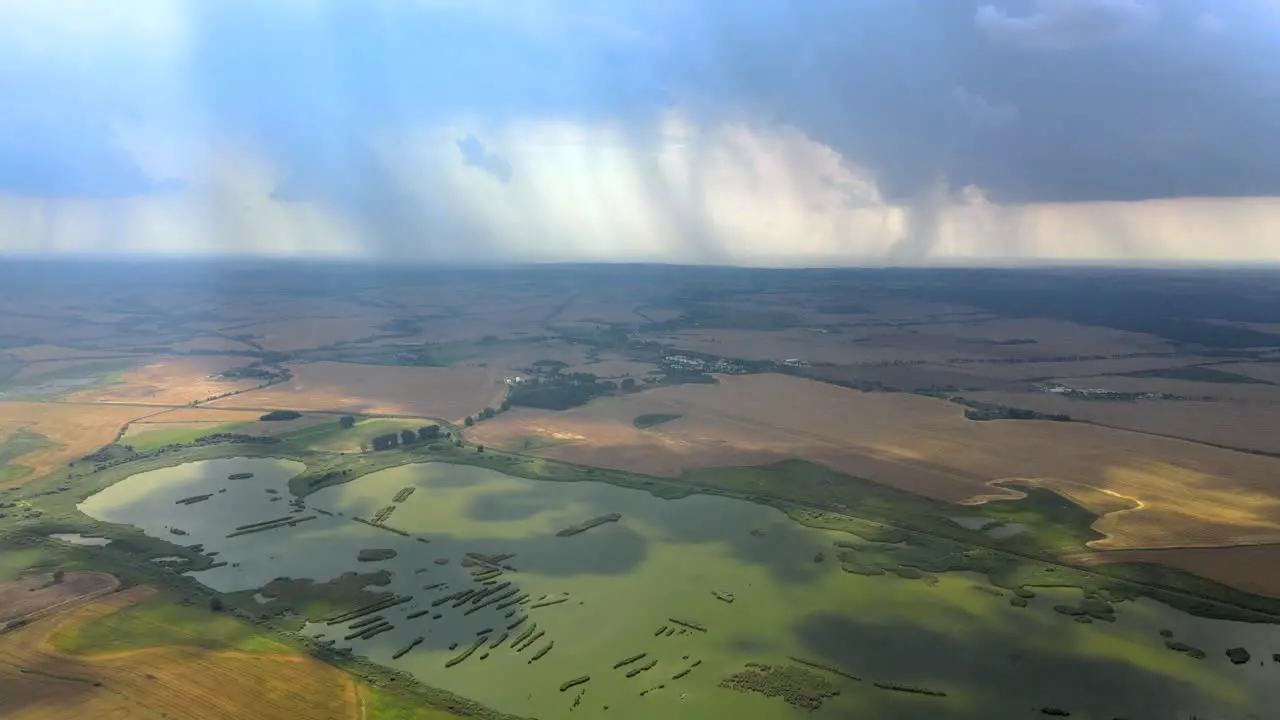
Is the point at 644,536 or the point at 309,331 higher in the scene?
the point at 309,331

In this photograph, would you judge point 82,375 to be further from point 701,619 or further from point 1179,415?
point 1179,415

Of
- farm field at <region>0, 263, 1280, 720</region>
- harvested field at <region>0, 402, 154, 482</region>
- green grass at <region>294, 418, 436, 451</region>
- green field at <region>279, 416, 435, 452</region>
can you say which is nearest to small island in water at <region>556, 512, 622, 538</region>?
farm field at <region>0, 263, 1280, 720</region>

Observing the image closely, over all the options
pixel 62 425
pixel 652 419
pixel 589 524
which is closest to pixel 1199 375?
pixel 652 419

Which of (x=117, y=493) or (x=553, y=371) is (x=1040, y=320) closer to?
(x=553, y=371)

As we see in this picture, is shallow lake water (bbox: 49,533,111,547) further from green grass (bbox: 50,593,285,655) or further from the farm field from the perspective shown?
green grass (bbox: 50,593,285,655)

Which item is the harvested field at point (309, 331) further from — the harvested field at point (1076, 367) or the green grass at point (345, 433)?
the harvested field at point (1076, 367)
